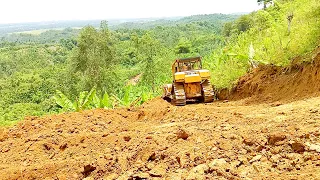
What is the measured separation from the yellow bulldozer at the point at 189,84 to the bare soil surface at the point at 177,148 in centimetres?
331

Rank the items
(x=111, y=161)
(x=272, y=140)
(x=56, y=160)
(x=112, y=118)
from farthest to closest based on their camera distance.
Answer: (x=112, y=118) → (x=56, y=160) → (x=111, y=161) → (x=272, y=140)

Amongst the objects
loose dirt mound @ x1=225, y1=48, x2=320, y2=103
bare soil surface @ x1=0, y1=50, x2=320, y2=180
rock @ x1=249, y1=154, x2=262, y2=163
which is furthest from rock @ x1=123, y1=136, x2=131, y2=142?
loose dirt mound @ x1=225, y1=48, x2=320, y2=103

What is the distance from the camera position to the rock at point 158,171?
3691mm

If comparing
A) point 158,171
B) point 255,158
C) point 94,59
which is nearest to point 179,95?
→ point 158,171

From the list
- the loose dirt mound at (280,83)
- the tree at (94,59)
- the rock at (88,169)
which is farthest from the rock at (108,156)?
the tree at (94,59)

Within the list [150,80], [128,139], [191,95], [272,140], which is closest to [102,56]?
[150,80]

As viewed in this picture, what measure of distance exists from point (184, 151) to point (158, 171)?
443 millimetres

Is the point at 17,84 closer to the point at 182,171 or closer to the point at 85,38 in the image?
the point at 85,38

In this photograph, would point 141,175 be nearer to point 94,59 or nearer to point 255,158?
point 255,158

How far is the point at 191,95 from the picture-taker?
11.0m

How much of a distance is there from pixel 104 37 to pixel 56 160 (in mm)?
22013

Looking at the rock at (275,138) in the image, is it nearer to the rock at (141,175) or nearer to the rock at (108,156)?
the rock at (141,175)

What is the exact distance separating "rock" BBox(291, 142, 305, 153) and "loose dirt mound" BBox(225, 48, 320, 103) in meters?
3.42

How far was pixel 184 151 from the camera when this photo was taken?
4.02 metres
